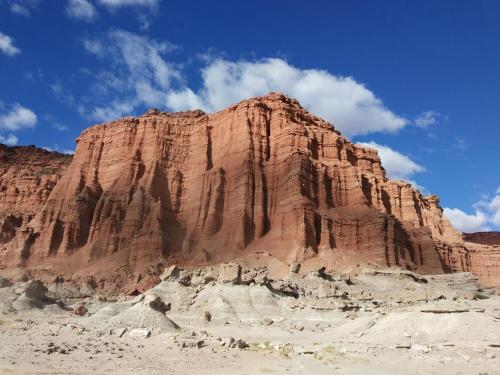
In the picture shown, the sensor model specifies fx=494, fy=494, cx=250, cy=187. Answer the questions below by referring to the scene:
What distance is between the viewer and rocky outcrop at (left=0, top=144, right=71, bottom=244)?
10206cm

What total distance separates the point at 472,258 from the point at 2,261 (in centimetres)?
8787

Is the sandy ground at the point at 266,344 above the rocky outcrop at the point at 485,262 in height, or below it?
below

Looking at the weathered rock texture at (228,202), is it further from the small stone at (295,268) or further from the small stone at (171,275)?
the small stone at (171,275)

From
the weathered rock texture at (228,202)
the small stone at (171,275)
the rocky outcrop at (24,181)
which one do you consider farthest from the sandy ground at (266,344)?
the rocky outcrop at (24,181)

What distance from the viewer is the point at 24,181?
114 meters

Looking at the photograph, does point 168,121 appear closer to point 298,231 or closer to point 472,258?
point 298,231

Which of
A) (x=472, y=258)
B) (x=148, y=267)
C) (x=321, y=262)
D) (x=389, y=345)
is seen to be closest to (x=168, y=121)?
(x=148, y=267)

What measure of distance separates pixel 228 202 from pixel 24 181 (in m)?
56.8

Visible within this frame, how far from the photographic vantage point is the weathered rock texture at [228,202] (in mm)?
75375

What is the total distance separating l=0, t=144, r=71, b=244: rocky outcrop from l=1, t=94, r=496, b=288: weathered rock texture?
10.8m

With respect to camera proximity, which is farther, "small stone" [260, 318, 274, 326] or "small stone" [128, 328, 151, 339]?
"small stone" [260, 318, 274, 326]

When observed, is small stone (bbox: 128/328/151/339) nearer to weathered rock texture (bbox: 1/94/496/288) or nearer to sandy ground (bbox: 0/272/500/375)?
sandy ground (bbox: 0/272/500/375)

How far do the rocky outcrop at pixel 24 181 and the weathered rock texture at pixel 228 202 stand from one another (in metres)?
10.8

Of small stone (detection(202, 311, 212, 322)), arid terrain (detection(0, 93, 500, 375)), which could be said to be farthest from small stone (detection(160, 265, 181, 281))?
small stone (detection(202, 311, 212, 322))
